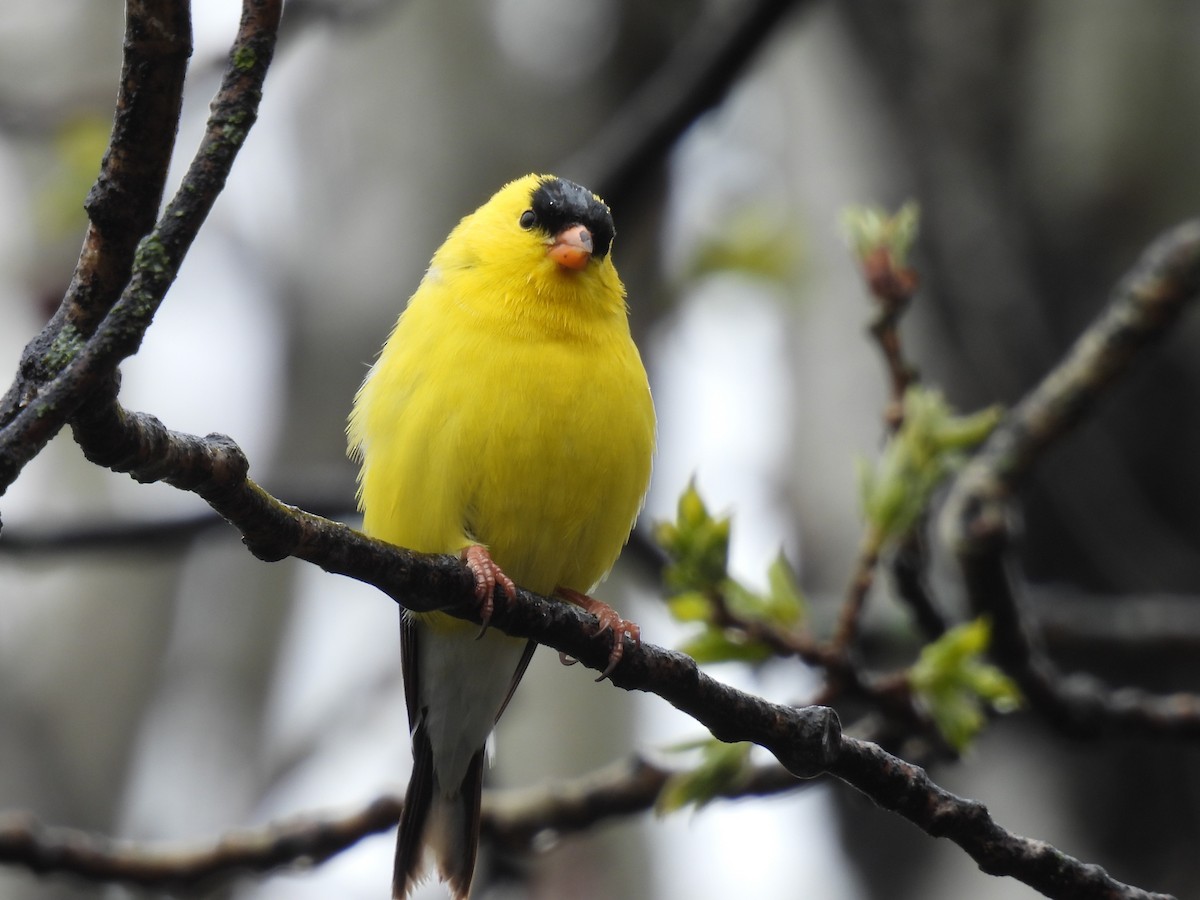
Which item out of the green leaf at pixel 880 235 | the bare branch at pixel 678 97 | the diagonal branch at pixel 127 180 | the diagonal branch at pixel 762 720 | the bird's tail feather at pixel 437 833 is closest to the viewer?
the diagonal branch at pixel 127 180

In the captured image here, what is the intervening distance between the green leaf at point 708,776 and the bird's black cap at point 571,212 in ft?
5.81

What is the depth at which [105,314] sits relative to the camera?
1.79 metres

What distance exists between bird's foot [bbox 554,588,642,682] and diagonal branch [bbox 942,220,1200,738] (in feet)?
3.58

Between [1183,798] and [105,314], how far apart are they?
15.3ft

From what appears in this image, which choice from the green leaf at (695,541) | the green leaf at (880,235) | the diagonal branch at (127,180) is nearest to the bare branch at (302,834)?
the green leaf at (695,541)

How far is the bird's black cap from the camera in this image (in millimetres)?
4562

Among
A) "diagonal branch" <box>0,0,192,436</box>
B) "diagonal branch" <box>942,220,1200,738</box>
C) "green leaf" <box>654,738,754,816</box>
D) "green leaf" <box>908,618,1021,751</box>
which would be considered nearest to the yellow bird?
"green leaf" <box>654,738,754,816</box>

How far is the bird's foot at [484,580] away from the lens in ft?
9.05

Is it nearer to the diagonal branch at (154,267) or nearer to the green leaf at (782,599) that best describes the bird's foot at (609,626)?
the green leaf at (782,599)

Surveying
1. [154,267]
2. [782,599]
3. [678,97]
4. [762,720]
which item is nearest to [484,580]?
[762,720]

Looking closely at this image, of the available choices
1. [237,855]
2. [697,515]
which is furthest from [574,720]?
[697,515]

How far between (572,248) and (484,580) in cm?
173

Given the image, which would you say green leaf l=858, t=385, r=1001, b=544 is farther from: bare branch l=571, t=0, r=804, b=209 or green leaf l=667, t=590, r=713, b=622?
bare branch l=571, t=0, r=804, b=209

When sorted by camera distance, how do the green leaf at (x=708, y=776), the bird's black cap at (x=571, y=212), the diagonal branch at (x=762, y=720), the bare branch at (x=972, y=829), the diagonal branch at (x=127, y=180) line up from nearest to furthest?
1. the diagonal branch at (x=127, y=180)
2. the diagonal branch at (x=762, y=720)
3. the bare branch at (x=972, y=829)
4. the green leaf at (x=708, y=776)
5. the bird's black cap at (x=571, y=212)
